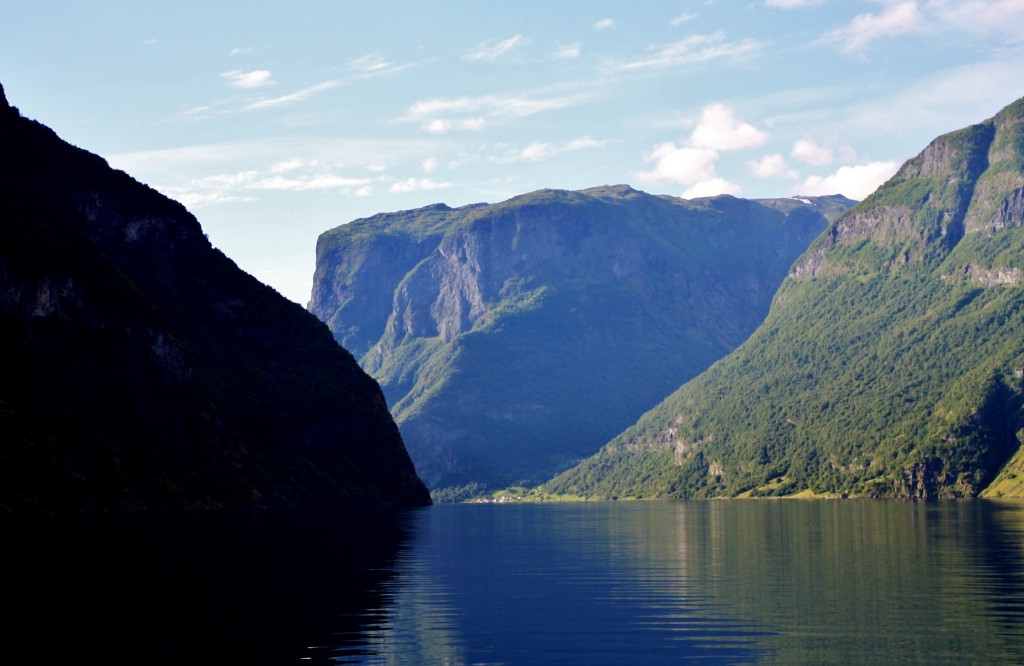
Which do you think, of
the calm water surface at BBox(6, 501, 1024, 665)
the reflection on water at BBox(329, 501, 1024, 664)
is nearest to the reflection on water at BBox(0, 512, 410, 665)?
the calm water surface at BBox(6, 501, 1024, 665)

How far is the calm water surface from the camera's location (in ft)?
206

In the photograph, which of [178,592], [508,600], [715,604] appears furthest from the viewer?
[508,600]

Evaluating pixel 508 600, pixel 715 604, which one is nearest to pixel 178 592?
pixel 508 600

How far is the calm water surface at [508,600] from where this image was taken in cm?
6288

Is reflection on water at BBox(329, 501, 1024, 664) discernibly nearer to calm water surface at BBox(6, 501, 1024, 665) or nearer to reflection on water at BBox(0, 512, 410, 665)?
calm water surface at BBox(6, 501, 1024, 665)

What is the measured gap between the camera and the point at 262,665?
192 feet

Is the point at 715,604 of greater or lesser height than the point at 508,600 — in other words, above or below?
above

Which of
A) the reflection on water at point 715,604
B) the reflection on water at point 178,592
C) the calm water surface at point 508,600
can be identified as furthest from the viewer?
the reflection on water at point 715,604

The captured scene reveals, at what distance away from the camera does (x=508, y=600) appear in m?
87.7

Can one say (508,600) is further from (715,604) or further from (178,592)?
(178,592)

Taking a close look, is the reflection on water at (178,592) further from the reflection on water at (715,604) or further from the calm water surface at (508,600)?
the reflection on water at (715,604)

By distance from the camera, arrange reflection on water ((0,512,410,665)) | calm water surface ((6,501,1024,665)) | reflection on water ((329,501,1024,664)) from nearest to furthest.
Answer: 1. reflection on water ((0,512,410,665))
2. calm water surface ((6,501,1024,665))
3. reflection on water ((329,501,1024,664))

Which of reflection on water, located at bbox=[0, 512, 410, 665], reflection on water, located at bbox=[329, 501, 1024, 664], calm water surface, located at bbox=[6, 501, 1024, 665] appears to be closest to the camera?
reflection on water, located at bbox=[0, 512, 410, 665]

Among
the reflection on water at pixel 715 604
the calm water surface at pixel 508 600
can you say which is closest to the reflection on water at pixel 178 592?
the calm water surface at pixel 508 600
